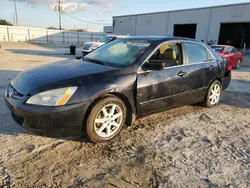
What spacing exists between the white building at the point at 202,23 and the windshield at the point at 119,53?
80.4ft

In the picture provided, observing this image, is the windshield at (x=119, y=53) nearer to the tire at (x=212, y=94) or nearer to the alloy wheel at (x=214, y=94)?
the tire at (x=212, y=94)

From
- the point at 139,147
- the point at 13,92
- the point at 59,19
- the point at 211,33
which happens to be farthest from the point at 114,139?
the point at 59,19

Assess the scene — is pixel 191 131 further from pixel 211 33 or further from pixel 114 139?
pixel 211 33

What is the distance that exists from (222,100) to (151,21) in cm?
2960

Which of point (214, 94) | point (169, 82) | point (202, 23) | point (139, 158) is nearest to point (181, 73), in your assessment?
point (169, 82)

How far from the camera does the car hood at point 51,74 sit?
2.83 meters

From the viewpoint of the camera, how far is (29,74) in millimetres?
3201

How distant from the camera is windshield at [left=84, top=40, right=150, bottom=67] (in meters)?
3.51

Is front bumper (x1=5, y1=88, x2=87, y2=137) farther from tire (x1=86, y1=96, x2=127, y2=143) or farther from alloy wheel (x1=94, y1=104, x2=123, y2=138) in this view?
alloy wheel (x1=94, y1=104, x2=123, y2=138)

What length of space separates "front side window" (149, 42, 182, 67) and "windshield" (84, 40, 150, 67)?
0.25 m

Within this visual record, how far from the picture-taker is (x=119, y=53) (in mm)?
3840

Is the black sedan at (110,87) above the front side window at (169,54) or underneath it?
underneath

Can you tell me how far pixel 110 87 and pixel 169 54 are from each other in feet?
5.02

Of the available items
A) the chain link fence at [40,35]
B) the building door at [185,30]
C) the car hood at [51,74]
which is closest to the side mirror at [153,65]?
the car hood at [51,74]
